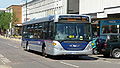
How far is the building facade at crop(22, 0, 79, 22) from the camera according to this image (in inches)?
2685

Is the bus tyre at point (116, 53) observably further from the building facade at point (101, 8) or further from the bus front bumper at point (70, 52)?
the building facade at point (101, 8)

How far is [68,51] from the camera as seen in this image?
18.3 m

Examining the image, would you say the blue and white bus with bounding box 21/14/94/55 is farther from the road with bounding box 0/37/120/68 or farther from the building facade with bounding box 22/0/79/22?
the building facade with bounding box 22/0/79/22

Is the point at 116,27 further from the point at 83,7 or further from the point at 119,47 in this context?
the point at 83,7

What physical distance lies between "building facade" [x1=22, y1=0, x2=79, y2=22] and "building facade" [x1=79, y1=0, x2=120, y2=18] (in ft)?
30.8

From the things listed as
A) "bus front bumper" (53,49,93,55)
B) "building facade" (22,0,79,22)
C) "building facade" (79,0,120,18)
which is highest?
"building facade" (22,0,79,22)

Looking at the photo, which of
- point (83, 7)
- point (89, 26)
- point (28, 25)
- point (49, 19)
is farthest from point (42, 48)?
point (83, 7)

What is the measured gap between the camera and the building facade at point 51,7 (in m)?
68.2

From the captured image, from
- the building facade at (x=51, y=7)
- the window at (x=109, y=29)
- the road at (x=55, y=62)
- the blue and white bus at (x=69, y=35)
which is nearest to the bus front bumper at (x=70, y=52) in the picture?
the blue and white bus at (x=69, y=35)

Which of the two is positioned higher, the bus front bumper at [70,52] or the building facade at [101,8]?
the building facade at [101,8]

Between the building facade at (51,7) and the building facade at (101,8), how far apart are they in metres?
9.38

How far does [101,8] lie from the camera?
49.8 metres

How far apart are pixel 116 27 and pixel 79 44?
6596 mm

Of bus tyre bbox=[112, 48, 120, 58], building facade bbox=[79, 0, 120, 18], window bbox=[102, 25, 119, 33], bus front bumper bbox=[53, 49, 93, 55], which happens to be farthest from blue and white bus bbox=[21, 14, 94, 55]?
building facade bbox=[79, 0, 120, 18]
